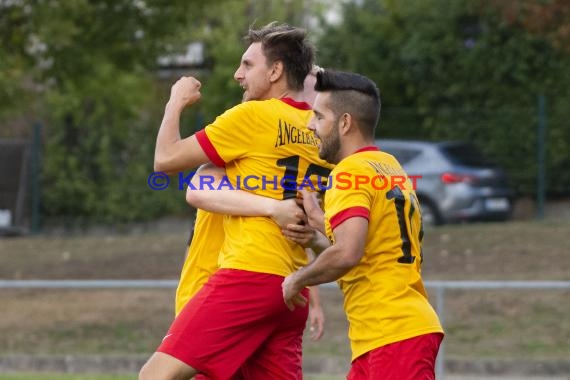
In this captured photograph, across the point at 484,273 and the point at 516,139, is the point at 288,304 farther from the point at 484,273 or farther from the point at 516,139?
the point at 516,139

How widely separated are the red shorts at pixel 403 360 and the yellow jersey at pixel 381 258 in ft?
0.09

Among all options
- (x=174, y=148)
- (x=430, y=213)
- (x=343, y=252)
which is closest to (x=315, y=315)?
(x=174, y=148)

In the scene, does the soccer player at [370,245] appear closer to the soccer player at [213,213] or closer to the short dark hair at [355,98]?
the short dark hair at [355,98]

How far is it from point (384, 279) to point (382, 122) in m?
17.5

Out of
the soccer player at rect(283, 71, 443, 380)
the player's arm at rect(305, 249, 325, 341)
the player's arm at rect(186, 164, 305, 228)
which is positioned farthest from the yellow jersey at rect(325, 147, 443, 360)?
the player's arm at rect(305, 249, 325, 341)

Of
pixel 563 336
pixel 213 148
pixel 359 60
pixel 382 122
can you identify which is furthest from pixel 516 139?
pixel 213 148

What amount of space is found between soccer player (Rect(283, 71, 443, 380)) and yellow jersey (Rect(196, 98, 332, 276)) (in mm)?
608

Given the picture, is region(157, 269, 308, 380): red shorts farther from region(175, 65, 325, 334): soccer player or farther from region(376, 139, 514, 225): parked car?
region(376, 139, 514, 225): parked car

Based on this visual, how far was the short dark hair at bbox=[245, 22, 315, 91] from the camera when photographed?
5883mm

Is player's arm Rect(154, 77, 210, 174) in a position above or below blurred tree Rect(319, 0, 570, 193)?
above

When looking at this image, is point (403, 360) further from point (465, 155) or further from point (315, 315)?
point (465, 155)

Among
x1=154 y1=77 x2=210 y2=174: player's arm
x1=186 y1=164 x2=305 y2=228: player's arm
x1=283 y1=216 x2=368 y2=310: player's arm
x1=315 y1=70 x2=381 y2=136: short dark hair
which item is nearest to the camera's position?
x1=283 y1=216 x2=368 y2=310: player's arm

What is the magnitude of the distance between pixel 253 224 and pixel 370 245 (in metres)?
0.92

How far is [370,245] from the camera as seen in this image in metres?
5.06
